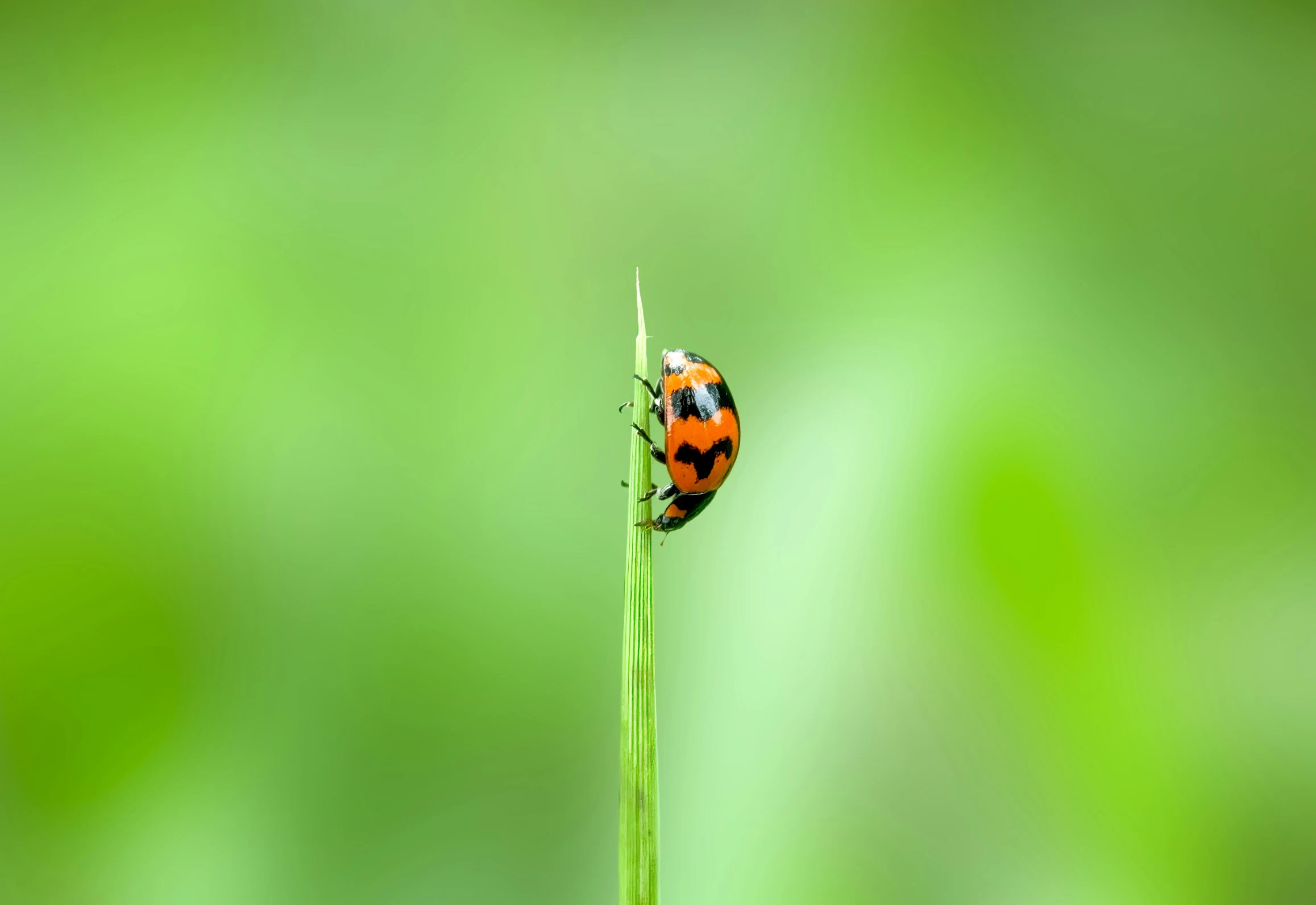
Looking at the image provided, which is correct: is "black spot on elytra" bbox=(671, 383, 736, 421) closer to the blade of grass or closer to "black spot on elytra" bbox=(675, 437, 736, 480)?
"black spot on elytra" bbox=(675, 437, 736, 480)

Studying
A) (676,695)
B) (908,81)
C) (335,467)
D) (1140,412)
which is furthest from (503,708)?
(908,81)

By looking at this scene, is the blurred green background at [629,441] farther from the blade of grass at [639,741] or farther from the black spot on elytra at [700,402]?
the blade of grass at [639,741]

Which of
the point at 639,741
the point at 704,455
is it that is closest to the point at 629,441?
the point at 704,455

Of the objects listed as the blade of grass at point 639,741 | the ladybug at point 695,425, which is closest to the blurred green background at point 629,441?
the ladybug at point 695,425

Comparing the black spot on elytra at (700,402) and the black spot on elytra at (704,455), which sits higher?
the black spot on elytra at (700,402)

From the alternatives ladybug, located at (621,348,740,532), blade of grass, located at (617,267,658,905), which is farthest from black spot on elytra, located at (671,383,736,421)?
blade of grass, located at (617,267,658,905)

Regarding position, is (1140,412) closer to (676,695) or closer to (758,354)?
(758,354)
